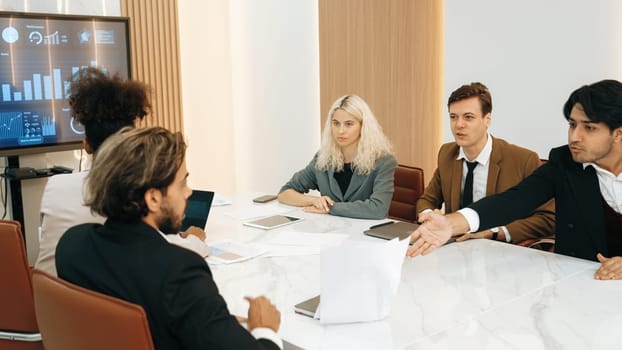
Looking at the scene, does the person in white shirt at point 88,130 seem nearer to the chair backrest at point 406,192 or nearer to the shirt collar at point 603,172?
the chair backrest at point 406,192

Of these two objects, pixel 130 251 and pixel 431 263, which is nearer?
pixel 130 251

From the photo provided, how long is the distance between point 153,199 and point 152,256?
18cm

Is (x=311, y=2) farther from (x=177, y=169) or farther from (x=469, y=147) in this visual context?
(x=177, y=169)

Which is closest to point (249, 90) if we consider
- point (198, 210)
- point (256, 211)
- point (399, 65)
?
point (399, 65)

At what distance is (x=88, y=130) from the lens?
101 inches

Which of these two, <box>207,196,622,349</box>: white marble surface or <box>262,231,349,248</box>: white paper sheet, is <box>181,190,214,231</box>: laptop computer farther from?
<box>207,196,622,349</box>: white marble surface

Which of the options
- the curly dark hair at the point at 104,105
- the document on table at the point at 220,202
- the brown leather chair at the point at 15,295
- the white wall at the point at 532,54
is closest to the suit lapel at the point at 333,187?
the document on table at the point at 220,202

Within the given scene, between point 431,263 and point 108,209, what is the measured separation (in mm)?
1277

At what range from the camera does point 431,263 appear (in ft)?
7.38

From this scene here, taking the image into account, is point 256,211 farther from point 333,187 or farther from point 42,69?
point 42,69

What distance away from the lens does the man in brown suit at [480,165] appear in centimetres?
296

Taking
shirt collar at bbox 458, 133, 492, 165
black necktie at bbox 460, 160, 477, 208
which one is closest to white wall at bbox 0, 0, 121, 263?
black necktie at bbox 460, 160, 477, 208

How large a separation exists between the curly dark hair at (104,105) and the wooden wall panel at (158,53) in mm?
2736

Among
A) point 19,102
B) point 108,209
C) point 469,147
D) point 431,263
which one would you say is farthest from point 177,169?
point 19,102
